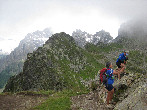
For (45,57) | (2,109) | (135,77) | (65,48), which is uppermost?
(65,48)

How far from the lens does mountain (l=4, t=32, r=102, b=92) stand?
335 ft

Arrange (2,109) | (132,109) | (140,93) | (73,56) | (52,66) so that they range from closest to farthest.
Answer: (132,109) < (140,93) < (2,109) < (52,66) < (73,56)

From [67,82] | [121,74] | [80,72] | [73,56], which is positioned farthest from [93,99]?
[73,56]

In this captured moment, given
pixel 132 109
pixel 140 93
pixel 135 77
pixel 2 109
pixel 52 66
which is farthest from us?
pixel 52 66

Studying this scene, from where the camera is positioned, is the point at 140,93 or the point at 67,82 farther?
the point at 67,82

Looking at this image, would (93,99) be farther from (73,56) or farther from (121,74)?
(73,56)

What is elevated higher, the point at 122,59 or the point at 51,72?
the point at 122,59

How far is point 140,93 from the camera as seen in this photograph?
1049cm

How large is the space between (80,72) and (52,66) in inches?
1351

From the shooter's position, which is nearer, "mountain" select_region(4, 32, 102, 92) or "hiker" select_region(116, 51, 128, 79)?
"hiker" select_region(116, 51, 128, 79)

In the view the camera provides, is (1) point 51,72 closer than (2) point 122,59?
No

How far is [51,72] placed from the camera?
111062mm

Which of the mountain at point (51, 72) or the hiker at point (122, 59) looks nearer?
the hiker at point (122, 59)

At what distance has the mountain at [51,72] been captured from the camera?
10207 cm
